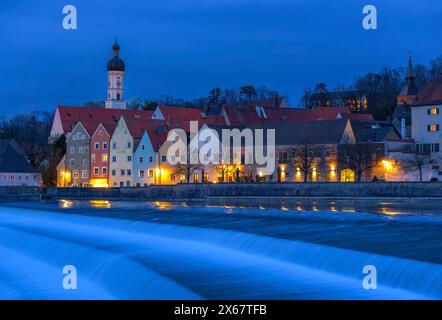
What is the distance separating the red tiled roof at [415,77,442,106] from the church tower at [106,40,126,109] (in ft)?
262

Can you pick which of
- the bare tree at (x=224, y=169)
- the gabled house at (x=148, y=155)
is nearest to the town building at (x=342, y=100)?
the gabled house at (x=148, y=155)

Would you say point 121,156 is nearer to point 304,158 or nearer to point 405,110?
point 304,158

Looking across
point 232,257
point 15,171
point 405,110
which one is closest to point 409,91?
point 405,110

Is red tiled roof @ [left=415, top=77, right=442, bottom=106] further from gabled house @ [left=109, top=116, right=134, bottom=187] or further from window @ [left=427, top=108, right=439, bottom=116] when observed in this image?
gabled house @ [left=109, top=116, right=134, bottom=187]

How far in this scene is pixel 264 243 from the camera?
33.2 meters

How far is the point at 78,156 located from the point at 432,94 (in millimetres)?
45107

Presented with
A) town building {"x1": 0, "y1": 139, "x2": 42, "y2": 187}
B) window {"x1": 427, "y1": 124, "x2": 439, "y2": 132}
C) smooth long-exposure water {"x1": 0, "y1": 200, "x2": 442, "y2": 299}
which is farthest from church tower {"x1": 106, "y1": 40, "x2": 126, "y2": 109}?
smooth long-exposure water {"x1": 0, "y1": 200, "x2": 442, "y2": 299}

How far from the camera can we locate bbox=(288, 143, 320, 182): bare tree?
82.8 meters

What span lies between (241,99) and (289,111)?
74143 millimetres

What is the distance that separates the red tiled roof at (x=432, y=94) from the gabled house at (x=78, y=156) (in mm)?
42029

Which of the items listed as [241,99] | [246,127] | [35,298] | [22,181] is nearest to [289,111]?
[246,127]

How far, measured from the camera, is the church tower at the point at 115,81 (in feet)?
497

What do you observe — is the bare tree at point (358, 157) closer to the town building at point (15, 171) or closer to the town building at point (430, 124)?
the town building at point (430, 124)
